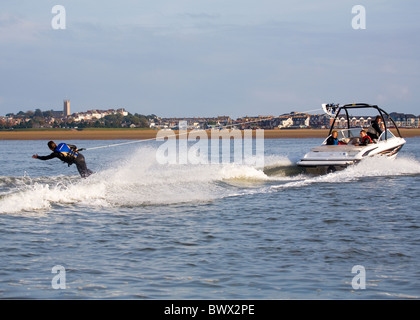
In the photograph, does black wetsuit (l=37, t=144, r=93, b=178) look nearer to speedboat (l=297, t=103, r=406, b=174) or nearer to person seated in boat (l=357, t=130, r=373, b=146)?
speedboat (l=297, t=103, r=406, b=174)

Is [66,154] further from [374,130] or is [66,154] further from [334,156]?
[374,130]

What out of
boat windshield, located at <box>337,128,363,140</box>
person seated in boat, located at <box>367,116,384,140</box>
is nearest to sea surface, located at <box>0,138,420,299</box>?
person seated in boat, located at <box>367,116,384,140</box>

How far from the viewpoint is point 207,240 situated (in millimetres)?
10156

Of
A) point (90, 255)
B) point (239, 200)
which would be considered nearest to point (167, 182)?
point (239, 200)

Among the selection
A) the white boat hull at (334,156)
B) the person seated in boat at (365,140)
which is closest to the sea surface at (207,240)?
the white boat hull at (334,156)

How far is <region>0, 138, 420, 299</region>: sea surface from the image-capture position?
745 centimetres

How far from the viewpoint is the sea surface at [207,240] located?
7.45 m

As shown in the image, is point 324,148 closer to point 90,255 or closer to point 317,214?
point 317,214

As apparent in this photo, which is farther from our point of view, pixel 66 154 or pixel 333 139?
pixel 333 139

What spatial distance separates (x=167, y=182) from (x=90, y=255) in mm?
8791

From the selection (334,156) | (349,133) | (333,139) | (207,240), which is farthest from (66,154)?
(349,133)

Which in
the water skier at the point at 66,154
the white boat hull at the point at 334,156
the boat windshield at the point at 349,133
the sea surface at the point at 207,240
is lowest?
the sea surface at the point at 207,240

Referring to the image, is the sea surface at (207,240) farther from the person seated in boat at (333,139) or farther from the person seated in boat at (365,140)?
the person seated in boat at (333,139)

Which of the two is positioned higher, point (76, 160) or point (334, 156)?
point (76, 160)
